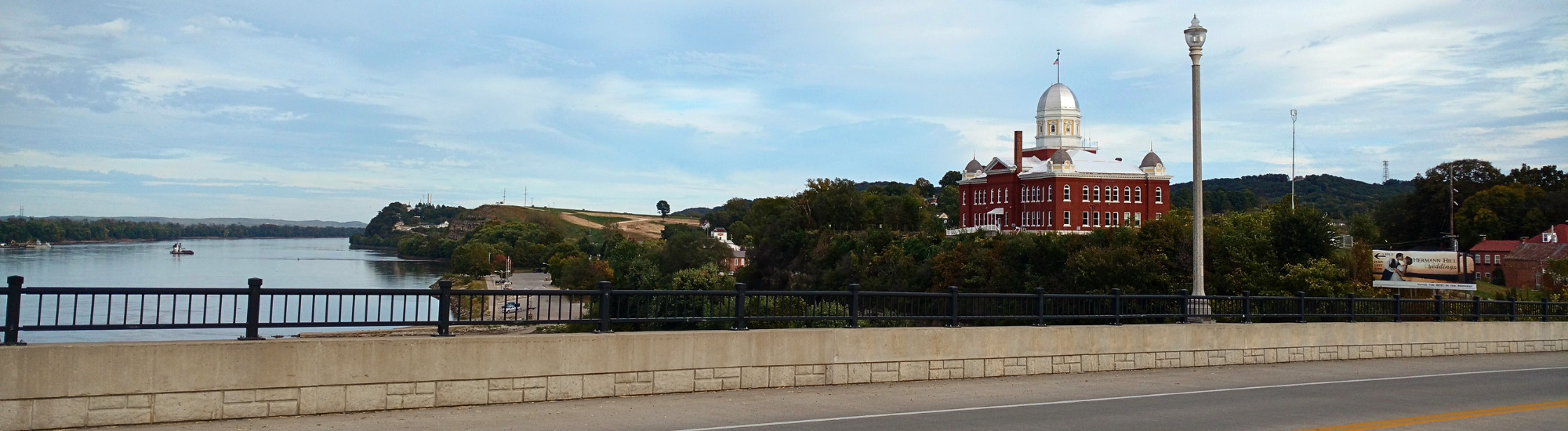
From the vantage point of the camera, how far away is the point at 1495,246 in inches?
4013

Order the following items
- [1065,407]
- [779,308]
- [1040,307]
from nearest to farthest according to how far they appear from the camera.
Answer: [1065,407] < [779,308] < [1040,307]

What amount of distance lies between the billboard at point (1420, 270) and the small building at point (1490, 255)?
8175 centimetres

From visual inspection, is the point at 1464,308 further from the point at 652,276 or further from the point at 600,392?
the point at 652,276

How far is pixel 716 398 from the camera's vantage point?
13656 millimetres

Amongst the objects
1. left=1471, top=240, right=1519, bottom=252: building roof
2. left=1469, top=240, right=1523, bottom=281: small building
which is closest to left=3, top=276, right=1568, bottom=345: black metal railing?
left=1469, top=240, right=1523, bottom=281: small building

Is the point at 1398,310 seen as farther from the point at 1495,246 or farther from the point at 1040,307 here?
the point at 1495,246

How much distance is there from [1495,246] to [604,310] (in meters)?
113

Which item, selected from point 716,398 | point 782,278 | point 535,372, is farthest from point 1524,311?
point 782,278

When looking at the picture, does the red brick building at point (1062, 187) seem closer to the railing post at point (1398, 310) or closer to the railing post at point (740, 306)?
the railing post at point (1398, 310)

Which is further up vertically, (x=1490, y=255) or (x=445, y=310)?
(x=1490, y=255)

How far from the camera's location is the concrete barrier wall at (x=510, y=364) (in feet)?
34.6

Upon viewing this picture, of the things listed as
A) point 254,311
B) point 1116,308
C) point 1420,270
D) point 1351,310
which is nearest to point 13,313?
point 254,311

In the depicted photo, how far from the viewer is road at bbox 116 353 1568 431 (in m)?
11.7

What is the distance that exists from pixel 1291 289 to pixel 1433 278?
24.1 meters
